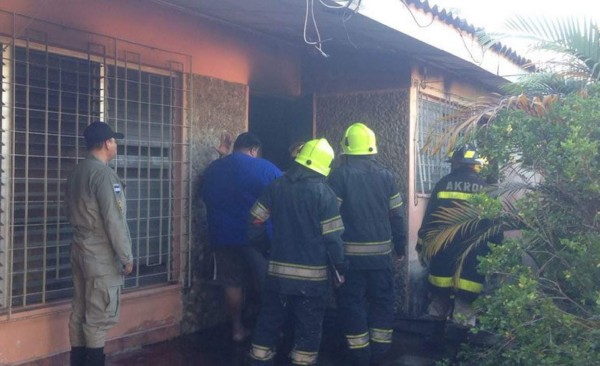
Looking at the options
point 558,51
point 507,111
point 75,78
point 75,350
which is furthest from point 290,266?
point 558,51

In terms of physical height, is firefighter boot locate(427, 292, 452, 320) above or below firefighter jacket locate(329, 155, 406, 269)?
below

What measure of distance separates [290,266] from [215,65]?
247cm

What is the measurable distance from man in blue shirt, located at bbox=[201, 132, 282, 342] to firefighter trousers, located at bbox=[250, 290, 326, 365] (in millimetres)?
1051

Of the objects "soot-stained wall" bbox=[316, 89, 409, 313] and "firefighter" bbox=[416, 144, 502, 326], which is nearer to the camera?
"firefighter" bbox=[416, 144, 502, 326]

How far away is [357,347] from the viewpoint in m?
5.44

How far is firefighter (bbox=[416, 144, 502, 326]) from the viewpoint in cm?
605

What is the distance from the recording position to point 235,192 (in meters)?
5.93

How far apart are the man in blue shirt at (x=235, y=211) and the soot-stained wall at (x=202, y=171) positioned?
23 centimetres

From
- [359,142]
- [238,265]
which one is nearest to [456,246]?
[359,142]

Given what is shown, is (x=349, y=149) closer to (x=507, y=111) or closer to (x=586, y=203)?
A: (x=507, y=111)

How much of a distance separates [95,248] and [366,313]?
2.36 meters

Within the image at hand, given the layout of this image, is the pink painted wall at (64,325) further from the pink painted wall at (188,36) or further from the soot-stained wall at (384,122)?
the soot-stained wall at (384,122)

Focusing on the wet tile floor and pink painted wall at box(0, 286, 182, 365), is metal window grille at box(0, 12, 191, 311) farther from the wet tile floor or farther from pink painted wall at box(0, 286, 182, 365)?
the wet tile floor

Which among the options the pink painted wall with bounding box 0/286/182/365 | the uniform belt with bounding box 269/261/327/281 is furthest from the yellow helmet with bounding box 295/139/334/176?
the pink painted wall with bounding box 0/286/182/365
